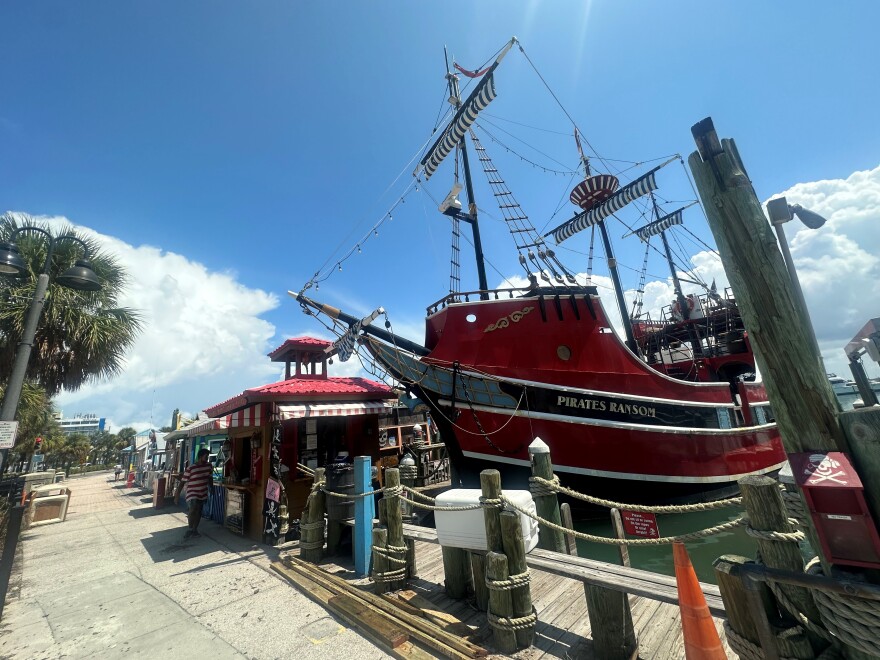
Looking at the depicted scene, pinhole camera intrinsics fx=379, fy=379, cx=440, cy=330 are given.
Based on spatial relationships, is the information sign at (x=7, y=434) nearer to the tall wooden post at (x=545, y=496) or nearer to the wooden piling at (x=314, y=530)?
the wooden piling at (x=314, y=530)

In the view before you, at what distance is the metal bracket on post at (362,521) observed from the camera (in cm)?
526

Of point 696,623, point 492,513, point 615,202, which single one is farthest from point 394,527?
point 615,202

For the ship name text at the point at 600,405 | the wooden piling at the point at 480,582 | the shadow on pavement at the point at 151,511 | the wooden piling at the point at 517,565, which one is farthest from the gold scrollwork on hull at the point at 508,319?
the shadow on pavement at the point at 151,511

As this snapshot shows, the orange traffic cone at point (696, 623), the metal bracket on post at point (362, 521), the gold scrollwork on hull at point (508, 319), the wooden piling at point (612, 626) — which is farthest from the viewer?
the gold scrollwork on hull at point (508, 319)

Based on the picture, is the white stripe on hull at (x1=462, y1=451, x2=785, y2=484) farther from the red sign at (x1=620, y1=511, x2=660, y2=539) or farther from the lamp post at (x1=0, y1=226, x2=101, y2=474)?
the lamp post at (x1=0, y1=226, x2=101, y2=474)

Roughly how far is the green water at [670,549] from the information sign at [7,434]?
885 centimetres

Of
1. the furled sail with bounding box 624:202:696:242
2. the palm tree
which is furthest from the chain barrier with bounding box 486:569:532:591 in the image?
the furled sail with bounding box 624:202:696:242

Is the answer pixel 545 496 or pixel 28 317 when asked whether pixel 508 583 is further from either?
pixel 28 317

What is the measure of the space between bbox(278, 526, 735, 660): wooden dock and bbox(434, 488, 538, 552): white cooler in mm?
319

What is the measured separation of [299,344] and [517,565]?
7684 mm

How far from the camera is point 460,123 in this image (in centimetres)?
1228

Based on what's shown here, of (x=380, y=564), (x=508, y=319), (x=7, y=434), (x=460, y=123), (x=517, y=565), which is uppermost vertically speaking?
(x=460, y=123)

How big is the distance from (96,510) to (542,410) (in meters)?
15.4

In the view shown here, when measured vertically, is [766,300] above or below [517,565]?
above
